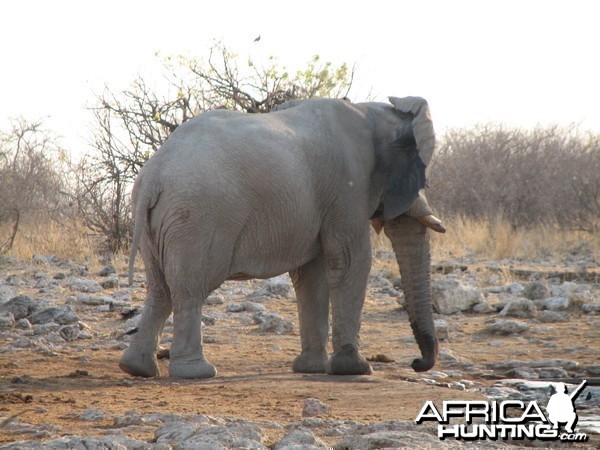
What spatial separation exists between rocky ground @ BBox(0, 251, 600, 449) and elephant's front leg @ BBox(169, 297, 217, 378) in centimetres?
13

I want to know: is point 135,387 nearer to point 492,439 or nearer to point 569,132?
point 492,439

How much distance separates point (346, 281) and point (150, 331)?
1.45m

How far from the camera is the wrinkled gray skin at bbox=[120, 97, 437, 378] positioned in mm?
6699

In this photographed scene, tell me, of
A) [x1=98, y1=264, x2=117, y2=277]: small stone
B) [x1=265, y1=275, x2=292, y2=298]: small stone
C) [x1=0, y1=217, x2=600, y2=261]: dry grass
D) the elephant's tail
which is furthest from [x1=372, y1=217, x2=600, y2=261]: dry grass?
the elephant's tail

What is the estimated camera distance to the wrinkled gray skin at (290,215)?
670cm

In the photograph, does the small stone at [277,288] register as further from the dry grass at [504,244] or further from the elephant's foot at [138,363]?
the dry grass at [504,244]

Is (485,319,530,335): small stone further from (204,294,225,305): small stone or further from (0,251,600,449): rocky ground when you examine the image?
(204,294,225,305): small stone

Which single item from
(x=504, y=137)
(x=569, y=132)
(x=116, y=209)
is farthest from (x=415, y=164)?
(x=569, y=132)

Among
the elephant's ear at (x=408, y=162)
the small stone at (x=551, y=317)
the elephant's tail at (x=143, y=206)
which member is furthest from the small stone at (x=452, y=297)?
the elephant's tail at (x=143, y=206)

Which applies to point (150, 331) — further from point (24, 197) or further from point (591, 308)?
point (24, 197)

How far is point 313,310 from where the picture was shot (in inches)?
309

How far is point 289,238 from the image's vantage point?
7312 mm

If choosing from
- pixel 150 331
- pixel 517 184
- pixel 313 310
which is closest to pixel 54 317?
pixel 150 331

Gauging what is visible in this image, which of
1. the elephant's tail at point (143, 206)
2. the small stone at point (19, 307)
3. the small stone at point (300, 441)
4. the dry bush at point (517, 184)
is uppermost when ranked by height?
the dry bush at point (517, 184)
